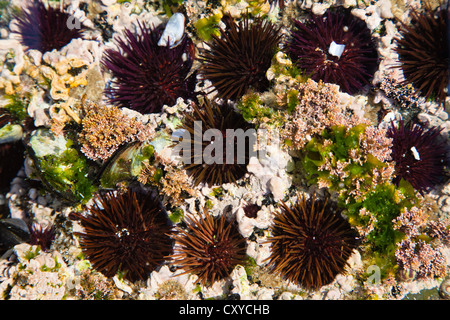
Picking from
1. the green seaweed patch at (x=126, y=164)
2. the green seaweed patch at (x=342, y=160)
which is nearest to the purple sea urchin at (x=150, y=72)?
the green seaweed patch at (x=126, y=164)

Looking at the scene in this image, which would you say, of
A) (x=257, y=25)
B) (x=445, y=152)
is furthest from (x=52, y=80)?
(x=445, y=152)

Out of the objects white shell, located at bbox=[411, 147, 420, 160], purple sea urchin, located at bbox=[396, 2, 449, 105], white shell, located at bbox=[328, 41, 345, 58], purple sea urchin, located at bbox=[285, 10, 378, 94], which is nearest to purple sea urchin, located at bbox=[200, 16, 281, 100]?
purple sea urchin, located at bbox=[285, 10, 378, 94]

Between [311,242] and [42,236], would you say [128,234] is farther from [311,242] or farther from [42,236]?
[311,242]

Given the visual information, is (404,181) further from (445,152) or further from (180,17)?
(180,17)

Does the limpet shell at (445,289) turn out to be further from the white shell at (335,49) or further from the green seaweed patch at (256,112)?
the white shell at (335,49)

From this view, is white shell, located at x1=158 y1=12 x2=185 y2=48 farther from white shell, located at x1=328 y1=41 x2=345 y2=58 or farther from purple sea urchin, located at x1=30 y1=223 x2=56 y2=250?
purple sea urchin, located at x1=30 y1=223 x2=56 y2=250
